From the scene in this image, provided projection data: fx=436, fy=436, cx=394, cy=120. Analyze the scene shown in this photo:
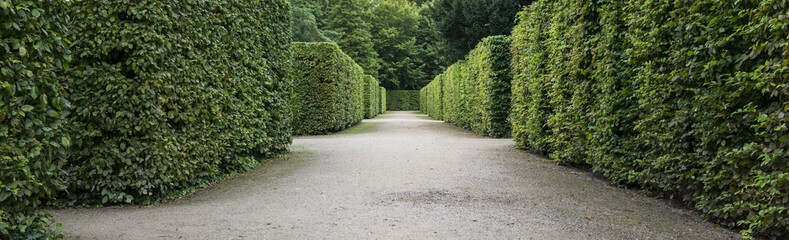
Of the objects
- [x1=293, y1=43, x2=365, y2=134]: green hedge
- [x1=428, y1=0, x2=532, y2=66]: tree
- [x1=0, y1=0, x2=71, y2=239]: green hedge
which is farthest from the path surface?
[x1=428, y1=0, x2=532, y2=66]: tree

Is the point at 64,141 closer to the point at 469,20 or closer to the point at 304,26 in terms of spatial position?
the point at 469,20

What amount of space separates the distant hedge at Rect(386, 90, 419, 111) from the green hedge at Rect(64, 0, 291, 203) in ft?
157

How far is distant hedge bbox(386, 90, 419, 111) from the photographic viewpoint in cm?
5375

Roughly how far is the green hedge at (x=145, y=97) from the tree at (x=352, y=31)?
130 feet

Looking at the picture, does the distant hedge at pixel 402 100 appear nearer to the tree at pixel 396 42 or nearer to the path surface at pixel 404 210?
the tree at pixel 396 42

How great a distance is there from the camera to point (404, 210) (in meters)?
4.41

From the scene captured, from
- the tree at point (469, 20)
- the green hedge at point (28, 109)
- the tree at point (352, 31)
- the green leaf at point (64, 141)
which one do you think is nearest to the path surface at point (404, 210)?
the green hedge at point (28, 109)

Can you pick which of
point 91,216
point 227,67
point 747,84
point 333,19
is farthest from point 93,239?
point 333,19

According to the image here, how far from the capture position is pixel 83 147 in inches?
170

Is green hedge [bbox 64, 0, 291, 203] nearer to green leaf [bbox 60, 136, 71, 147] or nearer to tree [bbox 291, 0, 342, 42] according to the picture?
green leaf [bbox 60, 136, 71, 147]

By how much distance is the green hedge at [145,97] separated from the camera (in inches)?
166

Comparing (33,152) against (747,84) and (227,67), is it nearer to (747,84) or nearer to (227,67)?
(227,67)

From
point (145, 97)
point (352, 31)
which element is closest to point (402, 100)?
point (352, 31)

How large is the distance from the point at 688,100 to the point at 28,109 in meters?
5.17
